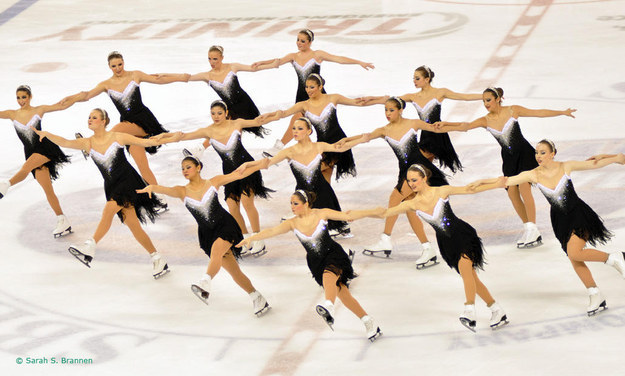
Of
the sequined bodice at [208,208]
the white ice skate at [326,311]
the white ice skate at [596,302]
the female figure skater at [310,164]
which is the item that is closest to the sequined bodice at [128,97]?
the female figure skater at [310,164]

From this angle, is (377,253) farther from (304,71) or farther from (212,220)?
(304,71)

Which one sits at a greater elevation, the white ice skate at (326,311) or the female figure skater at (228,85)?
the female figure skater at (228,85)

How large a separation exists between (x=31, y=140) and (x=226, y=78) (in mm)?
2047

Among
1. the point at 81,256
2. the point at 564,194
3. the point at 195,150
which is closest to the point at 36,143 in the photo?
the point at 195,150

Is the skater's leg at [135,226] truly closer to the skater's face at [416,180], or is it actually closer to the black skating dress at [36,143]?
the black skating dress at [36,143]

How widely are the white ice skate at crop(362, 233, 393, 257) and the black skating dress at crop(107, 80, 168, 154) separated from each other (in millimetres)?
2748

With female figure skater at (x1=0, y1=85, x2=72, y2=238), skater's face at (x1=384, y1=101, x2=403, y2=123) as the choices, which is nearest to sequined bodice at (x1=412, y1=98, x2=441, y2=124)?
skater's face at (x1=384, y1=101, x2=403, y2=123)

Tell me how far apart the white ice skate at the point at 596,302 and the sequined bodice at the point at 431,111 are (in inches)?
105

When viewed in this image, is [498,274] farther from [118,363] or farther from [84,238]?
[84,238]

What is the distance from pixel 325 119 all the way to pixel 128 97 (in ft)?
7.19

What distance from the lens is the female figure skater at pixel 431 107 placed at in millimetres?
9695

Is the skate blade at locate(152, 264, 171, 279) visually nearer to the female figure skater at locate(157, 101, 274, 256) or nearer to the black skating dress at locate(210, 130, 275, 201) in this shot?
the female figure skater at locate(157, 101, 274, 256)

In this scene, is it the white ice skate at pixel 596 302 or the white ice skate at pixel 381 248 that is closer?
the white ice skate at pixel 596 302

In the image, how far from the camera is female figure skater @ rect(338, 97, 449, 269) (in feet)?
29.2
